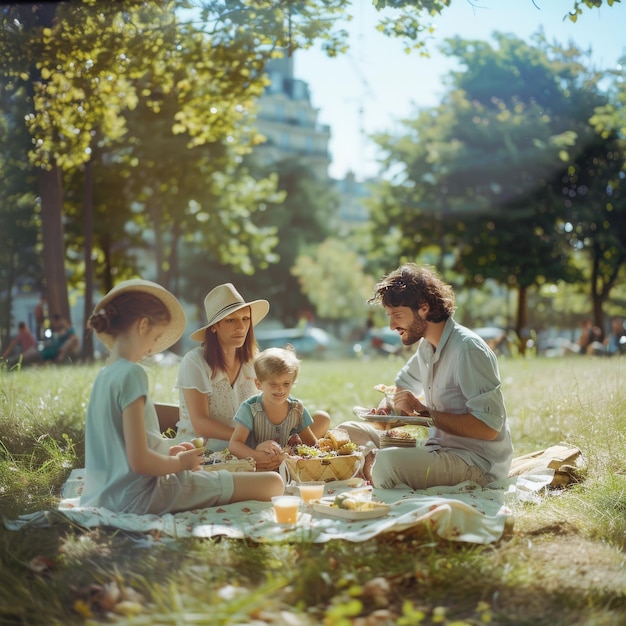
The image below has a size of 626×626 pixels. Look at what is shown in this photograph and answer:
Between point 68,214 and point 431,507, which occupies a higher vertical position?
point 68,214

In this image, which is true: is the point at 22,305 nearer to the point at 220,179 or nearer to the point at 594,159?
the point at 220,179

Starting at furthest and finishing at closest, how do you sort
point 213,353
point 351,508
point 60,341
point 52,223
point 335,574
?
point 60,341 → point 52,223 → point 213,353 → point 351,508 → point 335,574

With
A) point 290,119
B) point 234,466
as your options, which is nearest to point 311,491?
point 234,466

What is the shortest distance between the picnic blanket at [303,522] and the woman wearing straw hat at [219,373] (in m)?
1.05

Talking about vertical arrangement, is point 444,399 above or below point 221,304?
below

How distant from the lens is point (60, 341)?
46.4 ft

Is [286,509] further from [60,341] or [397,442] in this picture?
[60,341]

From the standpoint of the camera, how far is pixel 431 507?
14.5 ft

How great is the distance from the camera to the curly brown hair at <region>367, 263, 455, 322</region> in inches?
219

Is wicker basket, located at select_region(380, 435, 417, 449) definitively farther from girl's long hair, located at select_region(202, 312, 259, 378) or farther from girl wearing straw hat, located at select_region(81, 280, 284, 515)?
girl wearing straw hat, located at select_region(81, 280, 284, 515)

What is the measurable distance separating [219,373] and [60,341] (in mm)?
8816

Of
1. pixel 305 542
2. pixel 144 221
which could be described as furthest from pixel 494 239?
pixel 305 542

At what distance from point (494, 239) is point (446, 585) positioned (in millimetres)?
21932

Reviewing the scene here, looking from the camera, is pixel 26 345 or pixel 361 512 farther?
pixel 26 345
